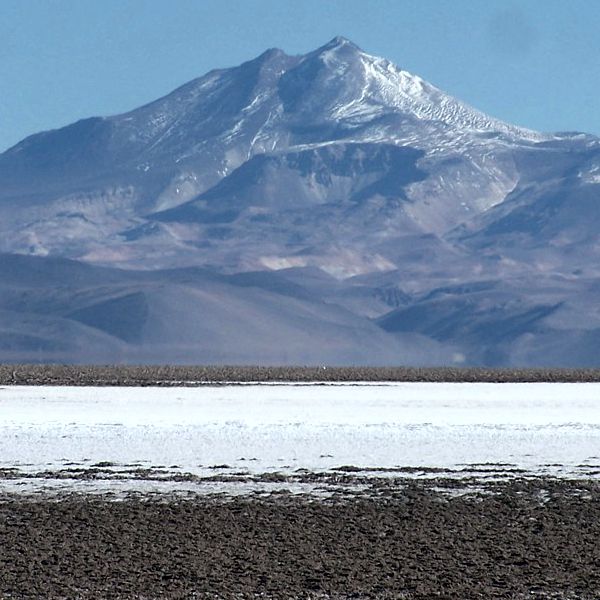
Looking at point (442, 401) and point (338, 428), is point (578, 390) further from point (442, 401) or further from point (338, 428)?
point (338, 428)

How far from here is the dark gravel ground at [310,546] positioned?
14125 millimetres

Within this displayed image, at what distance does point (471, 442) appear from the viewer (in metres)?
26.9

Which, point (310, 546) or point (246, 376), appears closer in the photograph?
point (310, 546)

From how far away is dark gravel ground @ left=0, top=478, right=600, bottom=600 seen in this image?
1412 centimetres

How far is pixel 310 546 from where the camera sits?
16062 mm

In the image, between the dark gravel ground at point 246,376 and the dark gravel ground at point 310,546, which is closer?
the dark gravel ground at point 310,546

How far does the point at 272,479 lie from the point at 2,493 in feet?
12.3

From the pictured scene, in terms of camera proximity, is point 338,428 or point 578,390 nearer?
point 338,428

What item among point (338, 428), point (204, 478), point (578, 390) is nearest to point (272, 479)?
point (204, 478)

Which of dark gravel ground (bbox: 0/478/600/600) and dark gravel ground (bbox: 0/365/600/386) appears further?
dark gravel ground (bbox: 0/365/600/386)

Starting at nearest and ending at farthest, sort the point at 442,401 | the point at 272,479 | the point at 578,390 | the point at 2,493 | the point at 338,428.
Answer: the point at 2,493 < the point at 272,479 < the point at 338,428 < the point at 442,401 < the point at 578,390

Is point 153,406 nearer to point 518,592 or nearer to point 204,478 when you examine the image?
point 204,478

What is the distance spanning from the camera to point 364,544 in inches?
637

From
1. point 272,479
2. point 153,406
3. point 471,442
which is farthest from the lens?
point 153,406
